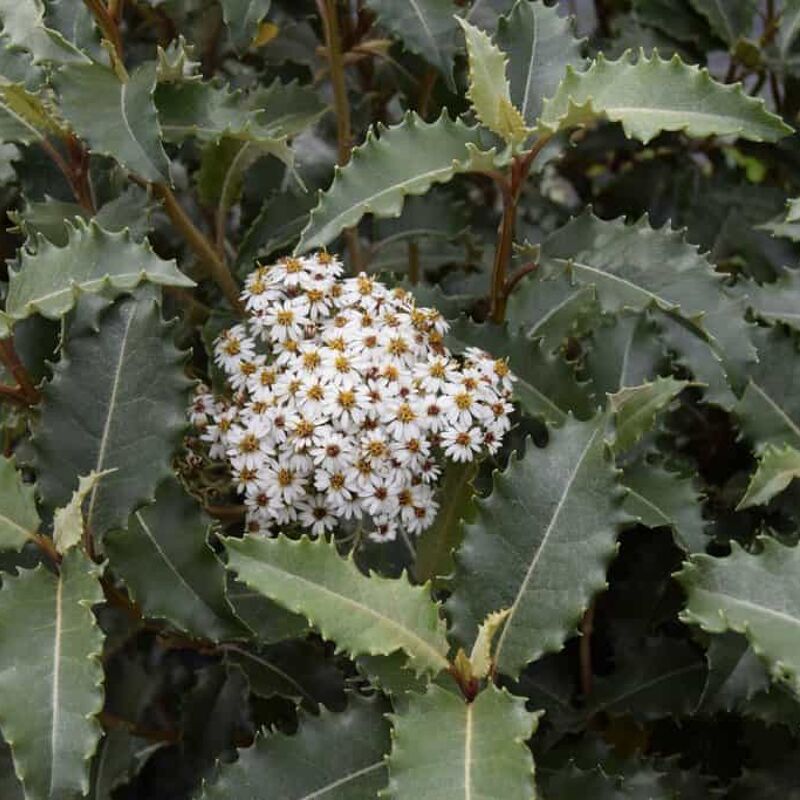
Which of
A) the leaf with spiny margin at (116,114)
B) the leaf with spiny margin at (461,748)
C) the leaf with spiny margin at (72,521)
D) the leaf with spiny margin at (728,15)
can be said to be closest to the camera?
the leaf with spiny margin at (461,748)

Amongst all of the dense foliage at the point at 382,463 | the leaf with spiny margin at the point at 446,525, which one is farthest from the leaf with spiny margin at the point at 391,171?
the leaf with spiny margin at the point at 446,525

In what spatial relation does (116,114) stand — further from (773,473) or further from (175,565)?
(773,473)

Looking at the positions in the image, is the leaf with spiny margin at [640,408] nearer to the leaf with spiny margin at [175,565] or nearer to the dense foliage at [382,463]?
the dense foliage at [382,463]

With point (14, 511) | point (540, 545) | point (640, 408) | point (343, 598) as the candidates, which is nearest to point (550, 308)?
point (640, 408)

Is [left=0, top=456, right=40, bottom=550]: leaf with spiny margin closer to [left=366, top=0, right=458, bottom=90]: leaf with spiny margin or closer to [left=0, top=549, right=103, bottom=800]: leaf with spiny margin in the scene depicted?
[left=0, top=549, right=103, bottom=800]: leaf with spiny margin

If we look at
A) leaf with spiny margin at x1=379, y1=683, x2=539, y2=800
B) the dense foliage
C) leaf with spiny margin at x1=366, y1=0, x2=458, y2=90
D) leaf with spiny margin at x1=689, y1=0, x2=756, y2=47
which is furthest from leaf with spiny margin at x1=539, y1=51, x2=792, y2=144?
leaf with spiny margin at x1=689, y1=0, x2=756, y2=47

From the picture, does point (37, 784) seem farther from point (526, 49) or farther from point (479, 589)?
point (526, 49)
